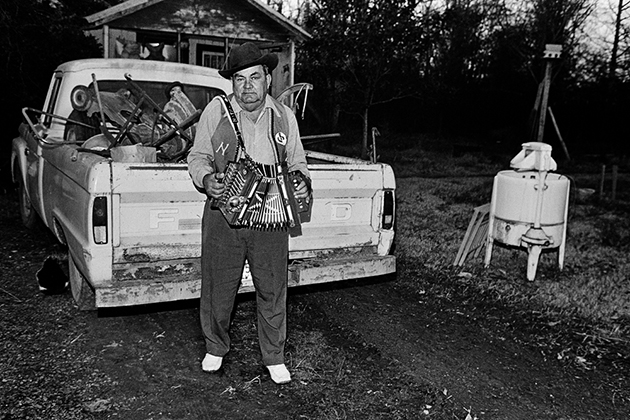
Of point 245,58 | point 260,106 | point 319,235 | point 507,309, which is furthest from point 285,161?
point 507,309

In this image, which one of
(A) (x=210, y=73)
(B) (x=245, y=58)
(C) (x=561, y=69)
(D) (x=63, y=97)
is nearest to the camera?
(B) (x=245, y=58)

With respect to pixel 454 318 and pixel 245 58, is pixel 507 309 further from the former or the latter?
pixel 245 58

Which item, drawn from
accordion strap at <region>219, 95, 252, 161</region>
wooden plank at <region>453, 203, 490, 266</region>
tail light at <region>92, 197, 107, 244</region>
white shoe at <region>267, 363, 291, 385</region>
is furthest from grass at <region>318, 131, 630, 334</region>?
tail light at <region>92, 197, 107, 244</region>

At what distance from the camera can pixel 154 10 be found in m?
13.3

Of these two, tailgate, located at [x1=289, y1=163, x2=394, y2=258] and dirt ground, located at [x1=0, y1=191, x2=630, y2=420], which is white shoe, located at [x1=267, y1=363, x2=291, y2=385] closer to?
dirt ground, located at [x1=0, y1=191, x2=630, y2=420]

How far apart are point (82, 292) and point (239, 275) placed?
1653 mm

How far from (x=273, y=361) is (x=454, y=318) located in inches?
77.9

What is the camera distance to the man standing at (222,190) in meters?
3.50

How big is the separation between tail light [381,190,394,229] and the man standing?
1313mm

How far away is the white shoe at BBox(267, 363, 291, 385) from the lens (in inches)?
149

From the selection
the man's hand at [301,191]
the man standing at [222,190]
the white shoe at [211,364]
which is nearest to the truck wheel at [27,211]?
the white shoe at [211,364]

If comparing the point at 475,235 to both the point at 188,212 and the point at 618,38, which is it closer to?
the point at 188,212

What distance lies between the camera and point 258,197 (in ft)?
11.1

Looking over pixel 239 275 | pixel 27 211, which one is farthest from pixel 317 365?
pixel 27 211
